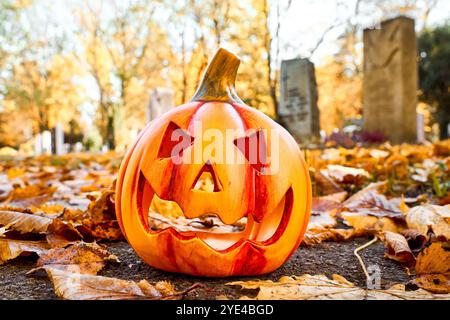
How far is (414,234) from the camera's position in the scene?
163cm

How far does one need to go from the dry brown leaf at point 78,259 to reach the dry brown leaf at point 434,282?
2.99 ft

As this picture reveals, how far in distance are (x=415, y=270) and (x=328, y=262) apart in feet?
0.87

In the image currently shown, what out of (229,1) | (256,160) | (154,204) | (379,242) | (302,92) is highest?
(229,1)

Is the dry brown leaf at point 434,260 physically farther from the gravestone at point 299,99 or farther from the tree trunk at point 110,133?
the tree trunk at point 110,133

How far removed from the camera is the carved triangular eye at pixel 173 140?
1316 millimetres

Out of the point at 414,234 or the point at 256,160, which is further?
the point at 414,234

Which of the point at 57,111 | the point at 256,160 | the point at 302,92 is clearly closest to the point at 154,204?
the point at 256,160

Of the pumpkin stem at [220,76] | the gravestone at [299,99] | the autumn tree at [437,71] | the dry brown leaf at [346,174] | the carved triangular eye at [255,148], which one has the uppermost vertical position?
the autumn tree at [437,71]

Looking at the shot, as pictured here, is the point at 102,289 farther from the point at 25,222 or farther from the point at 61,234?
the point at 25,222

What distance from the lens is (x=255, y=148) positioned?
1.31m

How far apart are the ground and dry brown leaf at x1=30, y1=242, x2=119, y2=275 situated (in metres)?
0.03

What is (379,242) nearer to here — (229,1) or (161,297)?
(161,297)

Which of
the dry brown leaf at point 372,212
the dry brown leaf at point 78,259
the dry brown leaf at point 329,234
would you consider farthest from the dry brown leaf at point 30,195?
the dry brown leaf at point 372,212
